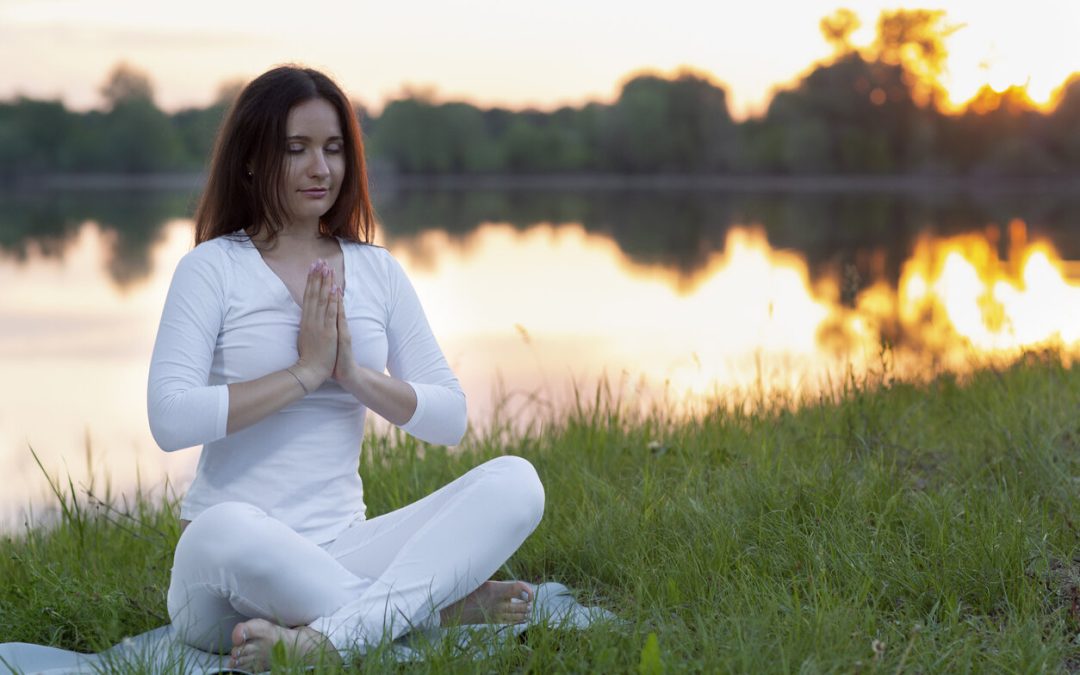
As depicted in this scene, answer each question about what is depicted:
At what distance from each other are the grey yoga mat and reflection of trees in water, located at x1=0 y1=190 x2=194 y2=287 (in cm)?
171

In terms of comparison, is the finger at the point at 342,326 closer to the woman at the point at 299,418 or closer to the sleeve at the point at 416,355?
the woman at the point at 299,418

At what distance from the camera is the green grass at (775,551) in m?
2.65

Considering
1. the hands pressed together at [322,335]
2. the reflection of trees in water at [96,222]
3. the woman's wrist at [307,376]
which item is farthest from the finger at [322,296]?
the reflection of trees in water at [96,222]

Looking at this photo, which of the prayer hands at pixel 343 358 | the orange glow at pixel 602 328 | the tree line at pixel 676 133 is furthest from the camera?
the tree line at pixel 676 133

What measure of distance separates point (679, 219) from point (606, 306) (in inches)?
736

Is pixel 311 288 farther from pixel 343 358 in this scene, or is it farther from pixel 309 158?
pixel 309 158

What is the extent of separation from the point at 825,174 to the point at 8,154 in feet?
128

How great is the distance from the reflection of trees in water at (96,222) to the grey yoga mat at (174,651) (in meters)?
1.71

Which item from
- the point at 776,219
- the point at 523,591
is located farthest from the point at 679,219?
the point at 523,591

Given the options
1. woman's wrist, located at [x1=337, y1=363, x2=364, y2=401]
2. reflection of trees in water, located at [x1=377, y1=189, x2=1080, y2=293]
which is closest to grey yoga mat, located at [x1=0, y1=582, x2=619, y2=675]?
woman's wrist, located at [x1=337, y1=363, x2=364, y2=401]

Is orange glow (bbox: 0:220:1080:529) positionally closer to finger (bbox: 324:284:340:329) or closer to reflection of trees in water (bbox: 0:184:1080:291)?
reflection of trees in water (bbox: 0:184:1080:291)

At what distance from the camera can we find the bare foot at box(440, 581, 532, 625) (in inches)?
114

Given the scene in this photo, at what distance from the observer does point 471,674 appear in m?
2.55

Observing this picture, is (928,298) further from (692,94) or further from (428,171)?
(428,171)
